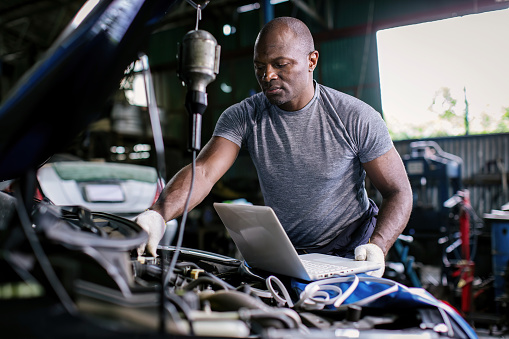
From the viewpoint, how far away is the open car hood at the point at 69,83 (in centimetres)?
62

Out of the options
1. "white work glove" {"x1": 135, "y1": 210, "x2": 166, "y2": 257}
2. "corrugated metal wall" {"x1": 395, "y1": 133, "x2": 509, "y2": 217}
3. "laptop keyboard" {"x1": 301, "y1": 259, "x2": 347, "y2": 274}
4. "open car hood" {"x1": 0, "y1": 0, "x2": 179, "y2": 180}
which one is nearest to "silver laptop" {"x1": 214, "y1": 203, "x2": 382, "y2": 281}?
"laptop keyboard" {"x1": 301, "y1": 259, "x2": 347, "y2": 274}

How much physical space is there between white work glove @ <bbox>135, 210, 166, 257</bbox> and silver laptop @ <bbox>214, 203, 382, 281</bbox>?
183 millimetres

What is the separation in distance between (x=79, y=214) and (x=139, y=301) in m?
0.34

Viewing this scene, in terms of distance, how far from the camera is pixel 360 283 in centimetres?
84

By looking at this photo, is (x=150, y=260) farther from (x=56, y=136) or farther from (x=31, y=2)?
(x=31, y=2)

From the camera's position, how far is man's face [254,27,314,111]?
1.63 metres

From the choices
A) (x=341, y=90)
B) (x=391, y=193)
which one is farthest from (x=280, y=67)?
(x=341, y=90)

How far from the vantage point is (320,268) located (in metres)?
0.98

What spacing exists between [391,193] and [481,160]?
25.4 ft

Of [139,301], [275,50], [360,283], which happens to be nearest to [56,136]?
[139,301]

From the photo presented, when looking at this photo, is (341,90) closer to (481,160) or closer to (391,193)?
(481,160)

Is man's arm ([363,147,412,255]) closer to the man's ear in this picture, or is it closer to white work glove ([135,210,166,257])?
the man's ear

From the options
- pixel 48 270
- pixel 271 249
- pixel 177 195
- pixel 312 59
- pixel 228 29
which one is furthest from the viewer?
pixel 228 29

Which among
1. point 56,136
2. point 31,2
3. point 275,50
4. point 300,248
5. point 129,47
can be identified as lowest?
point 300,248
